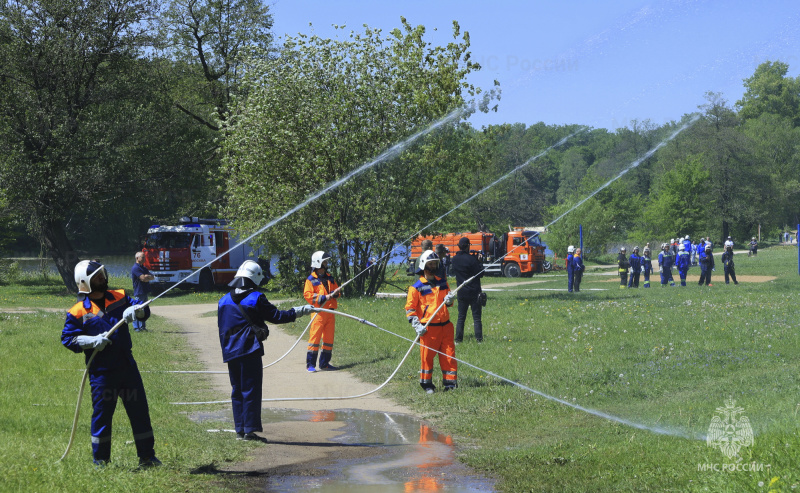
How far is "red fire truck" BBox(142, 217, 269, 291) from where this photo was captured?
35031mm

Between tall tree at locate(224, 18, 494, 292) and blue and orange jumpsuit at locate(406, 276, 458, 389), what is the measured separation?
12271 mm

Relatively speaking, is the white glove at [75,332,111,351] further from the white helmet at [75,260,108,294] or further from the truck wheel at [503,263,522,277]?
the truck wheel at [503,263,522,277]

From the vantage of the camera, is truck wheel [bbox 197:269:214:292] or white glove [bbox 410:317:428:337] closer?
white glove [bbox 410:317:428:337]

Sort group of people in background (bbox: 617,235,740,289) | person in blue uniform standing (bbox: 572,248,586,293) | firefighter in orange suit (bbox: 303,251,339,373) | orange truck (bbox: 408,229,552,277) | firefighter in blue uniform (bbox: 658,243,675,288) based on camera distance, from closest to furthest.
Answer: firefighter in orange suit (bbox: 303,251,339,373) → person in blue uniform standing (bbox: 572,248,586,293) → group of people in background (bbox: 617,235,740,289) → firefighter in blue uniform (bbox: 658,243,675,288) → orange truck (bbox: 408,229,552,277)

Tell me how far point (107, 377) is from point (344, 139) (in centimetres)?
1676

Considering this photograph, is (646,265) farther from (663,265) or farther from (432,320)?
(432,320)

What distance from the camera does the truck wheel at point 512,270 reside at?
148ft

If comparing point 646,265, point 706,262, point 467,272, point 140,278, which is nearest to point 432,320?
point 467,272

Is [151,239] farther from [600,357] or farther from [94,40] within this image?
[600,357]

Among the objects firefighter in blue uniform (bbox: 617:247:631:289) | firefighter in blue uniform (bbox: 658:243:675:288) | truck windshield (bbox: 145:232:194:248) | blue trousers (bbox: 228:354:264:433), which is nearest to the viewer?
blue trousers (bbox: 228:354:264:433)

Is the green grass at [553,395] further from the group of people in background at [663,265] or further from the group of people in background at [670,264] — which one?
the group of people in background at [670,264]

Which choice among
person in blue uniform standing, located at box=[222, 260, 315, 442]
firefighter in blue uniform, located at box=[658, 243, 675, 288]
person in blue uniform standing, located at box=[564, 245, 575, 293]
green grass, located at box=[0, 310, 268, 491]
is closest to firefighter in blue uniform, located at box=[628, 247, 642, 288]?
firefighter in blue uniform, located at box=[658, 243, 675, 288]

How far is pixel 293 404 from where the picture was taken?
10406mm

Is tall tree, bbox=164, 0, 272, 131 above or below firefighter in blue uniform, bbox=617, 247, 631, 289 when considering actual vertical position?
above
